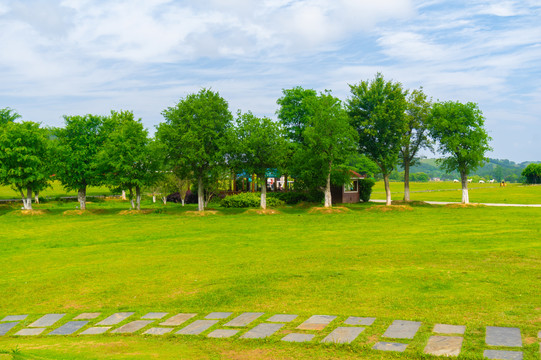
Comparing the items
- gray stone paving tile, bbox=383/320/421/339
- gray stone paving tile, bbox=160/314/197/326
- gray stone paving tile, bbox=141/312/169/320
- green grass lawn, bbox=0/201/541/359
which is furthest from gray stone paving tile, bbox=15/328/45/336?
gray stone paving tile, bbox=383/320/421/339

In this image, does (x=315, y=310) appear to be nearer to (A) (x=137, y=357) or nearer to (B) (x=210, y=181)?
(A) (x=137, y=357)

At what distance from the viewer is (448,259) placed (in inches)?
488

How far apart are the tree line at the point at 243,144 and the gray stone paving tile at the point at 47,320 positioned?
89.6 ft

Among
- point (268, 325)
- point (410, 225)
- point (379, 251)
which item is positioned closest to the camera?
point (268, 325)

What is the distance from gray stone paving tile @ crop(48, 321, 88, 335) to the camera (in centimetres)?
783

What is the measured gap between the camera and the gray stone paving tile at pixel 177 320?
7793mm

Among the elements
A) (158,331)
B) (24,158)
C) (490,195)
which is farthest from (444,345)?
(490,195)

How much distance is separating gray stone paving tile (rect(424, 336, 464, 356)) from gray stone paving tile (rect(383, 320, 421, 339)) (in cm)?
34

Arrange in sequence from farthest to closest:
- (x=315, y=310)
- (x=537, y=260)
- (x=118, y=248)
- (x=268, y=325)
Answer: (x=118, y=248), (x=537, y=260), (x=315, y=310), (x=268, y=325)

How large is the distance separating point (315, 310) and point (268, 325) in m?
1.17

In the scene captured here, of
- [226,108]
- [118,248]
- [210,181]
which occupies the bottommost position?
[118,248]

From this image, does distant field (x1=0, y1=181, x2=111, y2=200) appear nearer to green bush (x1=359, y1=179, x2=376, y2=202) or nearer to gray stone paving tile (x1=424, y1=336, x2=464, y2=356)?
green bush (x1=359, y1=179, x2=376, y2=202)

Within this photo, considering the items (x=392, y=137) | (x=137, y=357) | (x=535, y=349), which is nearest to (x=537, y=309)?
(x=535, y=349)

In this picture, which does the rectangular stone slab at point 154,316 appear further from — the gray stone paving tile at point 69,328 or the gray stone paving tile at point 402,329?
the gray stone paving tile at point 402,329
